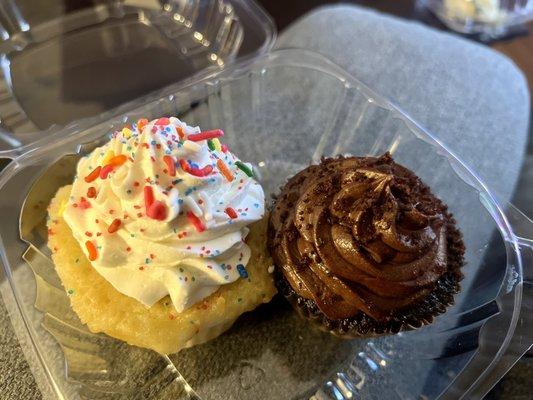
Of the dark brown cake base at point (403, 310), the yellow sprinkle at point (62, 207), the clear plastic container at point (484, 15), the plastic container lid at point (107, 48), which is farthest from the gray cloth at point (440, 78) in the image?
the yellow sprinkle at point (62, 207)

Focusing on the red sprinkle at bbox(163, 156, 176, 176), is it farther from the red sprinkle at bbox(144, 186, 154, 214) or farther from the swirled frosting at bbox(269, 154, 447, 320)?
the swirled frosting at bbox(269, 154, 447, 320)

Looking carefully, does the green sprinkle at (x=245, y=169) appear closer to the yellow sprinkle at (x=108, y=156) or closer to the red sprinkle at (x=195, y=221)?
the red sprinkle at (x=195, y=221)

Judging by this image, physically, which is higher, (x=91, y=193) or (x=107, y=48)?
(x=91, y=193)

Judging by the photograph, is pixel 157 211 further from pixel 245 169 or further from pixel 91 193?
pixel 245 169

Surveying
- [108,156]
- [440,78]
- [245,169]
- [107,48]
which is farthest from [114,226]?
[440,78]

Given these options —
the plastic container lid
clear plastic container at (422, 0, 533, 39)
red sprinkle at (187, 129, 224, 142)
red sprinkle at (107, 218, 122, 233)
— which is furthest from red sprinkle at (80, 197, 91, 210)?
clear plastic container at (422, 0, 533, 39)

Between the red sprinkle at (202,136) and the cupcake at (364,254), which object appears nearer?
the cupcake at (364,254)
